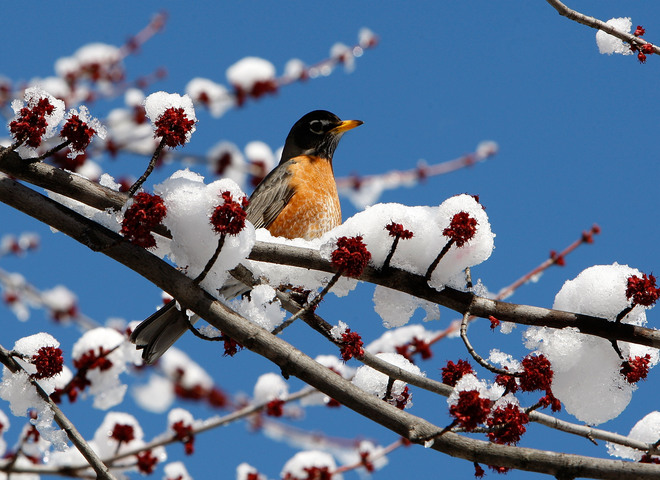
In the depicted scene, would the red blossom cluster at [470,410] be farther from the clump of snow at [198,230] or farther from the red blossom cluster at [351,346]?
the clump of snow at [198,230]

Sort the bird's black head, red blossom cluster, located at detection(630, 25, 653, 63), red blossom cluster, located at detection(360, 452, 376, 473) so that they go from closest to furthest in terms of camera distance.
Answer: red blossom cluster, located at detection(630, 25, 653, 63), red blossom cluster, located at detection(360, 452, 376, 473), the bird's black head

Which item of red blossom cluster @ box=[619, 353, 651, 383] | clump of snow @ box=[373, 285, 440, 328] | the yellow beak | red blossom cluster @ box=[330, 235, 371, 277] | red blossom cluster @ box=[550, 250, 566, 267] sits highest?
the yellow beak

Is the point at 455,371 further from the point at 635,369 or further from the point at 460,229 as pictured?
the point at 635,369

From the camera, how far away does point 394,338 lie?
6578 millimetres

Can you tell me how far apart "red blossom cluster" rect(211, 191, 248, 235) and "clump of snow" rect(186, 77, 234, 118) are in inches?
220

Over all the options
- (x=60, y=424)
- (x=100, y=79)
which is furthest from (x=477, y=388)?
(x=100, y=79)

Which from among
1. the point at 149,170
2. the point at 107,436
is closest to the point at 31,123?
the point at 149,170

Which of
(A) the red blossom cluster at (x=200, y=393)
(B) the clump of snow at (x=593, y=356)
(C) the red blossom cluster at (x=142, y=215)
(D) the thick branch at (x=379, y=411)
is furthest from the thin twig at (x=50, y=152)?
(A) the red blossom cluster at (x=200, y=393)

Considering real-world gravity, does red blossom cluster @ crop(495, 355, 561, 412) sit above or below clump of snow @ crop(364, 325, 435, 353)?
below

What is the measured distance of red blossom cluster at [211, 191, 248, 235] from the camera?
2154mm

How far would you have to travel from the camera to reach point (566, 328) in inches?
99.9

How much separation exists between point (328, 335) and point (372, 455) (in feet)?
11.2

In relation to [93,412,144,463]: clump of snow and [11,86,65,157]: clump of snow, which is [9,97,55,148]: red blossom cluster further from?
[93,412,144,463]: clump of snow

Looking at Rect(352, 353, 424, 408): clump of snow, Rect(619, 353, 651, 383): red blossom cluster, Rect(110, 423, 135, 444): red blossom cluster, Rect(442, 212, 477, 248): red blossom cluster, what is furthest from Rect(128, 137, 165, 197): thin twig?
Rect(110, 423, 135, 444): red blossom cluster
